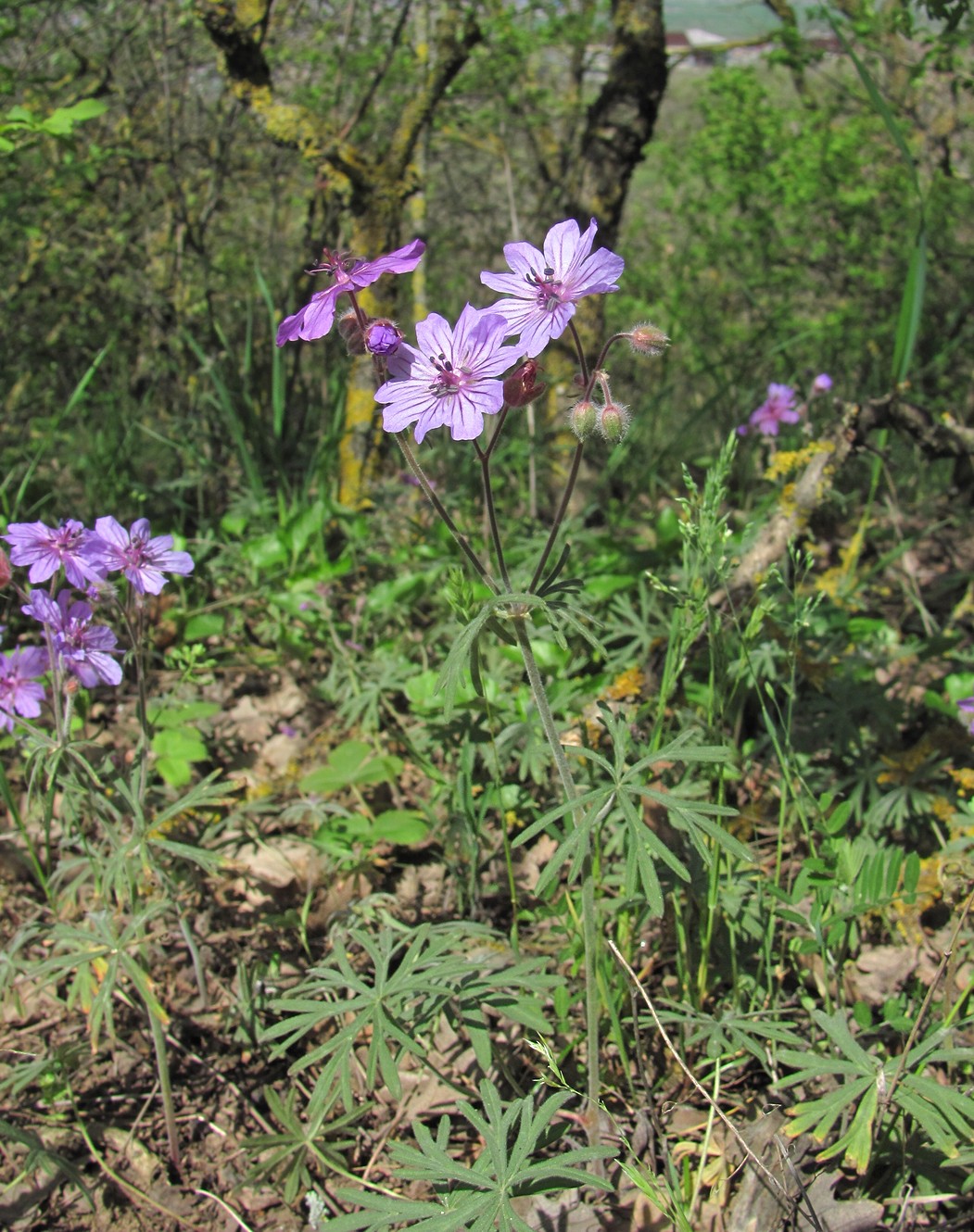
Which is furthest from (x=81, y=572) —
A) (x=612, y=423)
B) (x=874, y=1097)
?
(x=874, y=1097)

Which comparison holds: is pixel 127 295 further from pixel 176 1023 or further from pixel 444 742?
pixel 176 1023

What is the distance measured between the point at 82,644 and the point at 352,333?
3.26 feet

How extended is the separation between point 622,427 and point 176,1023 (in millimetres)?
1741

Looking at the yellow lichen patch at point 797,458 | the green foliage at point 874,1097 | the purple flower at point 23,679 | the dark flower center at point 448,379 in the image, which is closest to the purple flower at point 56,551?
the purple flower at point 23,679

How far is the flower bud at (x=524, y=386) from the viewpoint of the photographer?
1.50 metres

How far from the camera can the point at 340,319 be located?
157 cm

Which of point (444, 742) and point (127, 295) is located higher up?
point (127, 295)

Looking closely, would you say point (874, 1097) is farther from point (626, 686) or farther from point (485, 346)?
point (485, 346)

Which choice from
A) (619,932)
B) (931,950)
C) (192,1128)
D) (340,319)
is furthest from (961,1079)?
(340,319)

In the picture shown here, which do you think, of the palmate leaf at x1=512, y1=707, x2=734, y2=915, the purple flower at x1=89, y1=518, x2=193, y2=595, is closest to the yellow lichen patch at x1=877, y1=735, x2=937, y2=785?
the palmate leaf at x1=512, y1=707, x2=734, y2=915

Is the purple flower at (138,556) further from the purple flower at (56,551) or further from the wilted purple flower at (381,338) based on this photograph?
the wilted purple flower at (381,338)

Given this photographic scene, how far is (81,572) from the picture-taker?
76.2 inches

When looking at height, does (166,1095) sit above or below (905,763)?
below

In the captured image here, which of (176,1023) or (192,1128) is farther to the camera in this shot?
(176,1023)
